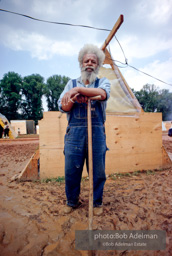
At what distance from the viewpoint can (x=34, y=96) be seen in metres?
37.9

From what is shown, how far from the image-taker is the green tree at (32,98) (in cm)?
3705

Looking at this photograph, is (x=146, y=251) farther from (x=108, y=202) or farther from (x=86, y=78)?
(x=86, y=78)

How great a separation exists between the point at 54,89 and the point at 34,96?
7.17m

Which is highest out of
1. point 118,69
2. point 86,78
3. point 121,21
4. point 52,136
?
point 121,21

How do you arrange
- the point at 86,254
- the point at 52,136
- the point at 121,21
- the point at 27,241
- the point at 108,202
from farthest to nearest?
the point at 121,21
the point at 52,136
the point at 108,202
the point at 27,241
the point at 86,254

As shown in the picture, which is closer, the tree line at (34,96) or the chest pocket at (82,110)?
the chest pocket at (82,110)

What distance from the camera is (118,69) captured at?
14.7 feet

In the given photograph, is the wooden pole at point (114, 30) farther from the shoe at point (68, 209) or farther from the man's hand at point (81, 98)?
the shoe at point (68, 209)

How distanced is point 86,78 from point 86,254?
5.96 feet

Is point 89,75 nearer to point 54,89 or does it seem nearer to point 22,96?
point 22,96

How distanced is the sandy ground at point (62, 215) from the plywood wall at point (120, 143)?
1.63 ft

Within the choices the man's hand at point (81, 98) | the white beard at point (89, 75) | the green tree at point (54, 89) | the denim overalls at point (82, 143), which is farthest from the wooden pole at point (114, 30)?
the green tree at point (54, 89)

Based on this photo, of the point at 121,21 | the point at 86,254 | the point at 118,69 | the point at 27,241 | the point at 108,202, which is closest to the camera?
the point at 86,254

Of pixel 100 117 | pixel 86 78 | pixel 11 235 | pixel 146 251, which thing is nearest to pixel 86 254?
pixel 146 251
